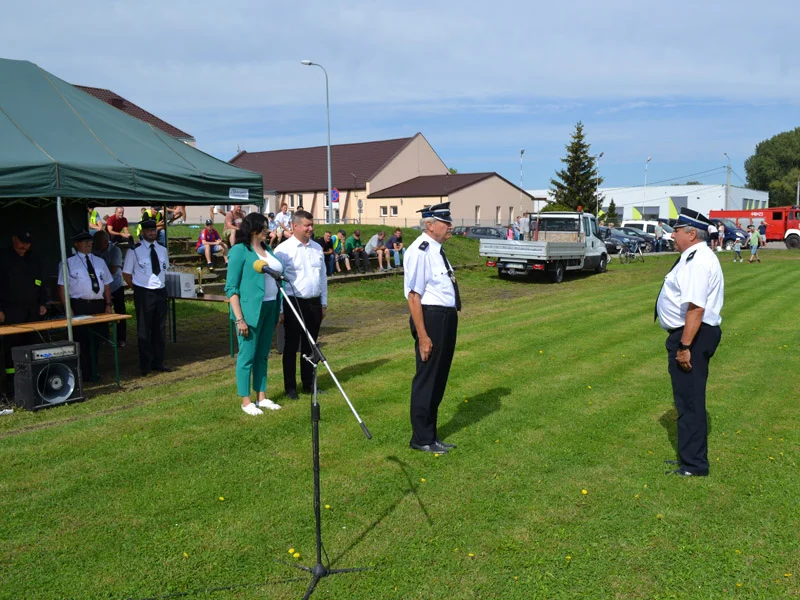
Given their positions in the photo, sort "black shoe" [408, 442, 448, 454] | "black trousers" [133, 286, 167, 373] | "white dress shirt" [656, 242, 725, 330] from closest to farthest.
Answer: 1. "white dress shirt" [656, 242, 725, 330]
2. "black shoe" [408, 442, 448, 454]
3. "black trousers" [133, 286, 167, 373]

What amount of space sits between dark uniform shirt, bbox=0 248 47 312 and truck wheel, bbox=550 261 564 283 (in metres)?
18.1

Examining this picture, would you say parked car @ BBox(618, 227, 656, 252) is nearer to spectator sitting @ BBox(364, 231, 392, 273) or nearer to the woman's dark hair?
spectator sitting @ BBox(364, 231, 392, 273)

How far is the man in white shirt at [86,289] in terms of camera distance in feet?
29.0

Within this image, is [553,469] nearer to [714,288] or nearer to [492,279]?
[714,288]

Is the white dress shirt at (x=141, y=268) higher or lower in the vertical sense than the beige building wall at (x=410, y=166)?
lower

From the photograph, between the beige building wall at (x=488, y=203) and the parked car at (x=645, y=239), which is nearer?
the parked car at (x=645, y=239)

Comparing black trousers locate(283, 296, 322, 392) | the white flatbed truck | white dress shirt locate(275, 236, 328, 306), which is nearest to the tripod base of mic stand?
black trousers locate(283, 296, 322, 392)

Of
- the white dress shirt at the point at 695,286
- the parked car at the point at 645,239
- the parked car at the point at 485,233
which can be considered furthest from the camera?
the parked car at the point at 645,239

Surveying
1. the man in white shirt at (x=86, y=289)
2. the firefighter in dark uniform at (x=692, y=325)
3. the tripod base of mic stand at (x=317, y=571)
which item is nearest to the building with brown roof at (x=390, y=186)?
the man in white shirt at (x=86, y=289)

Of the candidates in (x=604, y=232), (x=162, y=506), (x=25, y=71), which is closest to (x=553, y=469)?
(x=162, y=506)

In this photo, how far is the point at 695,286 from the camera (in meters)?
4.95

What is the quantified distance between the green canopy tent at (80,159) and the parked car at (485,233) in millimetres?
29078

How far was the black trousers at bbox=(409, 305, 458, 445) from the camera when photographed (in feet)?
Result: 18.1

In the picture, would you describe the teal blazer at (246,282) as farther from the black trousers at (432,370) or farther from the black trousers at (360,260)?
the black trousers at (360,260)
